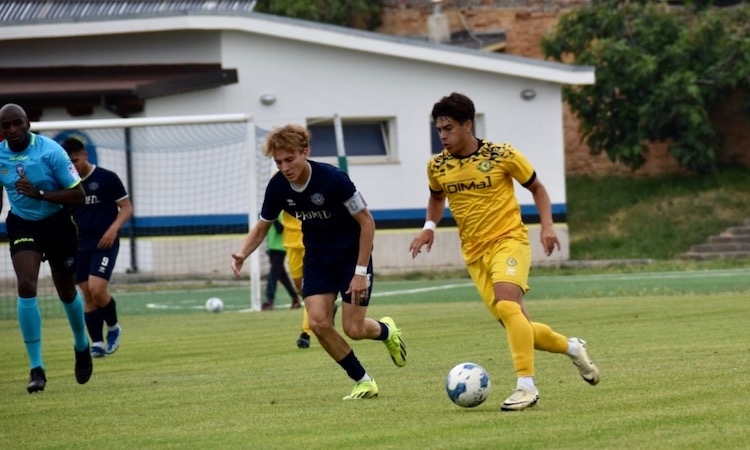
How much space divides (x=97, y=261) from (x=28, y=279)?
4.00 metres

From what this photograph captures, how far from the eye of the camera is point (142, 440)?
28.7 feet

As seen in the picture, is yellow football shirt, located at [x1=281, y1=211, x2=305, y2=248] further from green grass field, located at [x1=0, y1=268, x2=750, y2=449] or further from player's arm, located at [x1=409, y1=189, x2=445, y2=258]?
player's arm, located at [x1=409, y1=189, x2=445, y2=258]

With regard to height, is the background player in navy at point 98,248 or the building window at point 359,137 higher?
the building window at point 359,137

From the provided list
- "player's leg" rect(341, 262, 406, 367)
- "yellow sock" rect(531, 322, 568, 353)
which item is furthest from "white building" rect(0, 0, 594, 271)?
"yellow sock" rect(531, 322, 568, 353)

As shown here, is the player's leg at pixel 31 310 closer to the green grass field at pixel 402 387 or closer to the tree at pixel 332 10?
the green grass field at pixel 402 387

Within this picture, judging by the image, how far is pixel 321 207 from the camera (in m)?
10.6

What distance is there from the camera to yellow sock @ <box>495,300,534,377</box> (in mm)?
9688

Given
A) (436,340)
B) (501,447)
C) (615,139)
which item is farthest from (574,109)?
(501,447)

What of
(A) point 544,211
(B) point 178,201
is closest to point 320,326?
(A) point 544,211

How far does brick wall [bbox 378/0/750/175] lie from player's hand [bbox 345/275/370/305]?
27.9 m

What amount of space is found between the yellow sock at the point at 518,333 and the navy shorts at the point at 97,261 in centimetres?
719

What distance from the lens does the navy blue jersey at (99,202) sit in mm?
16047

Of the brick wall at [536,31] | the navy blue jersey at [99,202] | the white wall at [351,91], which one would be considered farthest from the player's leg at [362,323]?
the brick wall at [536,31]

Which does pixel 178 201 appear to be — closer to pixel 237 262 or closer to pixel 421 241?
pixel 237 262
